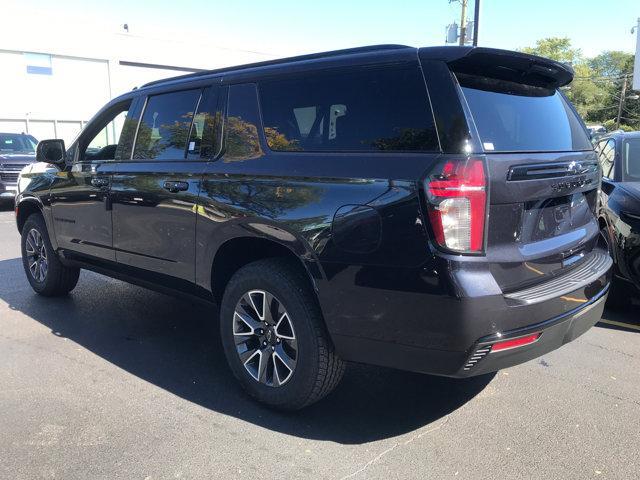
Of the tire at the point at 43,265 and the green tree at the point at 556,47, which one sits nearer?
the tire at the point at 43,265

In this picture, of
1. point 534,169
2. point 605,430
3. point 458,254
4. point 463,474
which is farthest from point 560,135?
point 463,474

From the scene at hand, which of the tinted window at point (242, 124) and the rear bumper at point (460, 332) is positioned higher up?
the tinted window at point (242, 124)

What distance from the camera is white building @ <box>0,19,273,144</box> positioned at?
83.3 feet

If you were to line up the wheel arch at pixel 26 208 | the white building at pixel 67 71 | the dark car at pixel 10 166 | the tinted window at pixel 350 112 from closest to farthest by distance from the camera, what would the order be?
the tinted window at pixel 350 112 → the wheel arch at pixel 26 208 → the dark car at pixel 10 166 → the white building at pixel 67 71

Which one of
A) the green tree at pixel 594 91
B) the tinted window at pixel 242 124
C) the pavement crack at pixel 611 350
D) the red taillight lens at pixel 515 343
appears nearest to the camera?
the red taillight lens at pixel 515 343

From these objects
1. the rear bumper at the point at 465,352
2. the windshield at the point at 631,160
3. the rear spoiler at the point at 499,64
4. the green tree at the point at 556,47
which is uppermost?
the green tree at the point at 556,47

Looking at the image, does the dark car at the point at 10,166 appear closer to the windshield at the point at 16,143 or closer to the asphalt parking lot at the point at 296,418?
the windshield at the point at 16,143

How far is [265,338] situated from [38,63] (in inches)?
1090

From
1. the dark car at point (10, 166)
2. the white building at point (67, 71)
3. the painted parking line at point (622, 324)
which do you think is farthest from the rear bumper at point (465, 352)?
the white building at point (67, 71)

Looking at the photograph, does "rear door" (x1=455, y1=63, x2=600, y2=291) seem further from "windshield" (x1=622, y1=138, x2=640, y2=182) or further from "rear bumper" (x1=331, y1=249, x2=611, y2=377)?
"windshield" (x1=622, y1=138, x2=640, y2=182)

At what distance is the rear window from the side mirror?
12.3ft

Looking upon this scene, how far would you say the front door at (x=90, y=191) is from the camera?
439cm

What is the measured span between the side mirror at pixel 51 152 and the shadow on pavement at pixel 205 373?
1388 mm

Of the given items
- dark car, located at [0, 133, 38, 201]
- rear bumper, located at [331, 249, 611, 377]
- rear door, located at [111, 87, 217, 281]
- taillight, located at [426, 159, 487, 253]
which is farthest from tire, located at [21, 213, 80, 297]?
dark car, located at [0, 133, 38, 201]
